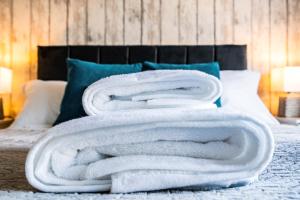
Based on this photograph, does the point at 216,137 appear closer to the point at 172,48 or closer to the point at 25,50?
the point at 172,48

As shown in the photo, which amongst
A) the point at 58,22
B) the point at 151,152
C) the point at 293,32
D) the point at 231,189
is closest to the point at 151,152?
the point at 151,152

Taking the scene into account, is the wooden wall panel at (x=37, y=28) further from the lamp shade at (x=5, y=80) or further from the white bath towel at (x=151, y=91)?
the white bath towel at (x=151, y=91)

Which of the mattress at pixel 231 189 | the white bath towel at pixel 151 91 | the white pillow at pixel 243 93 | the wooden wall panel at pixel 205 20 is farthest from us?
the wooden wall panel at pixel 205 20

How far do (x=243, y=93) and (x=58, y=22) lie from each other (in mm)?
1515

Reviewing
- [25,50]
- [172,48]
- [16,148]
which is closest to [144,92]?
[16,148]

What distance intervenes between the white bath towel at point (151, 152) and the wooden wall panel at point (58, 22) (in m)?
2.11

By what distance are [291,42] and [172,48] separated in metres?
0.94

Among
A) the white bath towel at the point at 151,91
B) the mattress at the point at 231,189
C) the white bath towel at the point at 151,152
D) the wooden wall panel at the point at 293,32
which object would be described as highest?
the wooden wall panel at the point at 293,32

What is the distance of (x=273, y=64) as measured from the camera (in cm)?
270

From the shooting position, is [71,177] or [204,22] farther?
[204,22]

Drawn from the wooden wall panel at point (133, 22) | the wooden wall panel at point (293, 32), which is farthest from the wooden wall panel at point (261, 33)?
the wooden wall panel at point (133, 22)

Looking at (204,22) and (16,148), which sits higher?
(204,22)

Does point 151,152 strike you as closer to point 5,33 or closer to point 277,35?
point 277,35

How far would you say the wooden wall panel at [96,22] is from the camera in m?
2.71
